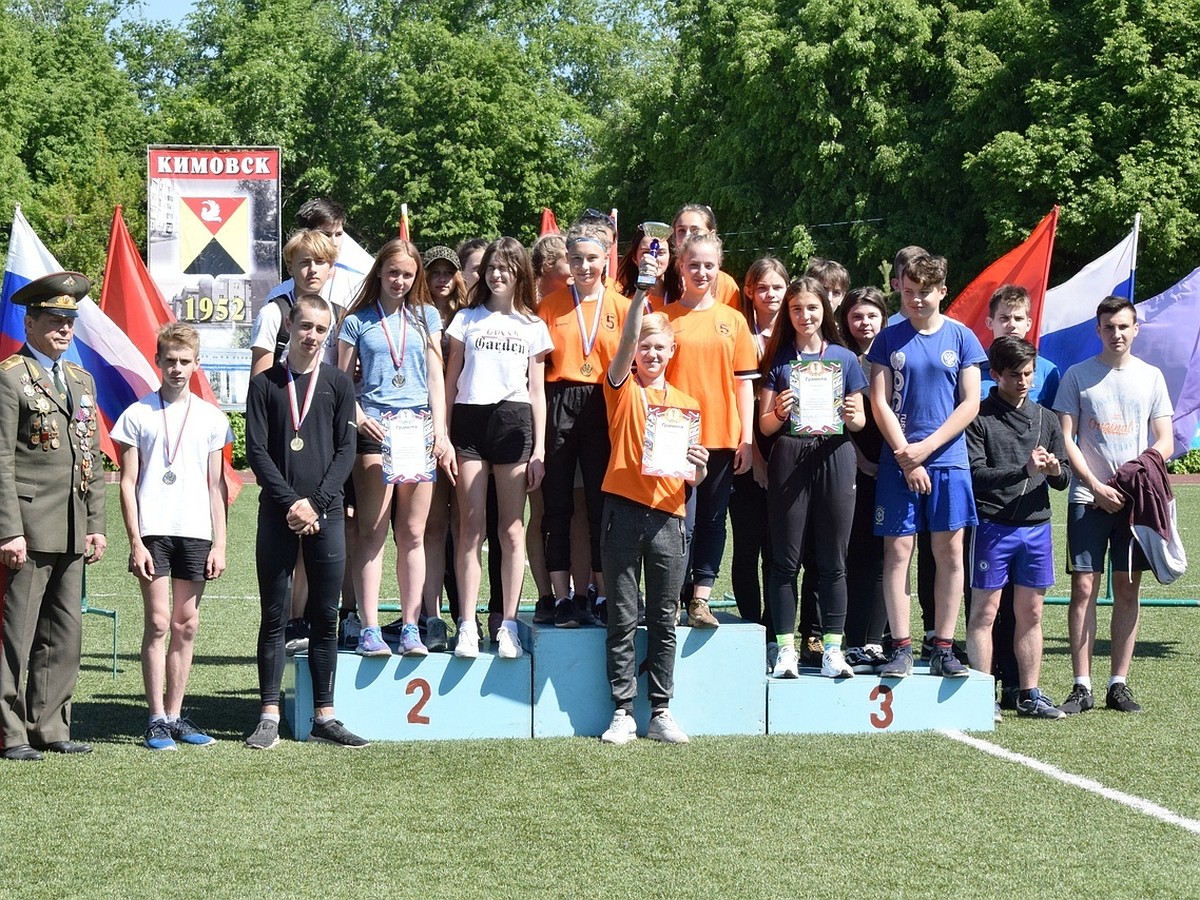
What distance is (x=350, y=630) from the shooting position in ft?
26.2

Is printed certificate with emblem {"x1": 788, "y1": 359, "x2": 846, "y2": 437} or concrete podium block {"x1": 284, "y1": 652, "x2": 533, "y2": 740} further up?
printed certificate with emblem {"x1": 788, "y1": 359, "x2": 846, "y2": 437}

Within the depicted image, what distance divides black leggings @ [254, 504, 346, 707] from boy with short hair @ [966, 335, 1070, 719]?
10.3ft

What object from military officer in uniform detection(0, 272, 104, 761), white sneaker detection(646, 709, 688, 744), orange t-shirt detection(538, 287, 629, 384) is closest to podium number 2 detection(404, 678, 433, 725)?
white sneaker detection(646, 709, 688, 744)

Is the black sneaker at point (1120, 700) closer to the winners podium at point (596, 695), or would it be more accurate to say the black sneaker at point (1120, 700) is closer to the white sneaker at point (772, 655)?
the winners podium at point (596, 695)

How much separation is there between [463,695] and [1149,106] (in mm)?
27000

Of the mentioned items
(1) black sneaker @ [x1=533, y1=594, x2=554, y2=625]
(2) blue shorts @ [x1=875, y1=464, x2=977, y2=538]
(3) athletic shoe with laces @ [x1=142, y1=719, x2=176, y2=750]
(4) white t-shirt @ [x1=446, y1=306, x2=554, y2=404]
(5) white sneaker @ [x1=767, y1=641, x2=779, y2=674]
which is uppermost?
(4) white t-shirt @ [x1=446, y1=306, x2=554, y2=404]

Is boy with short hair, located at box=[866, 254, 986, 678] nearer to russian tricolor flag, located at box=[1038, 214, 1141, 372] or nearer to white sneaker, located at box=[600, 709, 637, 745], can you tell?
white sneaker, located at box=[600, 709, 637, 745]

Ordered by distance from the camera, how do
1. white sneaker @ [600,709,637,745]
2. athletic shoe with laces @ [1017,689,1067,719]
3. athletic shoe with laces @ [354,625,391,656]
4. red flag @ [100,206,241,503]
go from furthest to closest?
1. red flag @ [100,206,241,503]
2. athletic shoe with laces @ [1017,689,1067,719]
3. athletic shoe with laces @ [354,625,391,656]
4. white sneaker @ [600,709,637,745]

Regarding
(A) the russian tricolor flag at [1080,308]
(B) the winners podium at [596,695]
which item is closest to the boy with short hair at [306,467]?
(B) the winners podium at [596,695]

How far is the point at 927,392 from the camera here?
732 centimetres

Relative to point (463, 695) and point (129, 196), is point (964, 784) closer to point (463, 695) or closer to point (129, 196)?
point (463, 695)

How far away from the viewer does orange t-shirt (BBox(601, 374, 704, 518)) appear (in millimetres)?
6973

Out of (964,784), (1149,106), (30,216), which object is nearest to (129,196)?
(30,216)

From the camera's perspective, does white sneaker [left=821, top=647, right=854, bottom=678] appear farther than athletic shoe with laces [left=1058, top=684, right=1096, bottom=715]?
No
